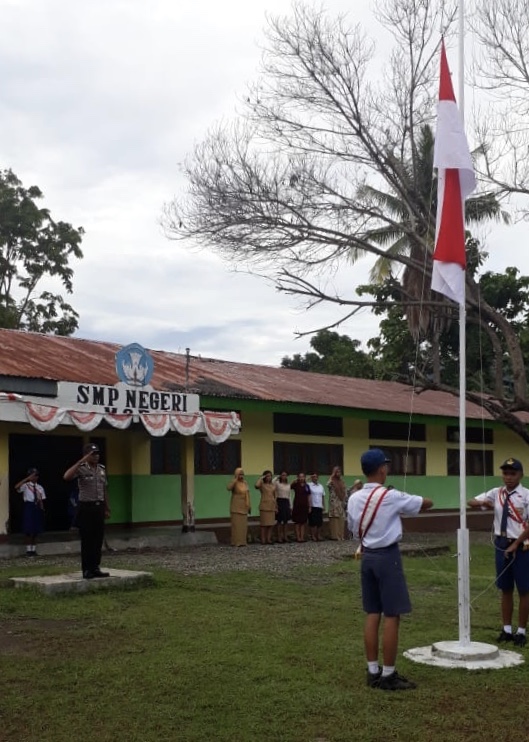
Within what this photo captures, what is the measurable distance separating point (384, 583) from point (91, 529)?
16.6 ft

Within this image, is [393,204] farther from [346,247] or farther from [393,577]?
[393,577]

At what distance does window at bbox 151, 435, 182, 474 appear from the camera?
19.6 m

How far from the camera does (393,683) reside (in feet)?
20.4

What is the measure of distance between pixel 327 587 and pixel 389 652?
5414 millimetres

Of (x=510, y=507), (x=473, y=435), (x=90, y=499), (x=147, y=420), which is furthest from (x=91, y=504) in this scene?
(x=473, y=435)

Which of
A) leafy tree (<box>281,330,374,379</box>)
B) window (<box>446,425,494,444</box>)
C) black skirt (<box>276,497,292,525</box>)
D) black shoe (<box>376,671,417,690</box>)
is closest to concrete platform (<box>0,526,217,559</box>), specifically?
black skirt (<box>276,497,292,525</box>)

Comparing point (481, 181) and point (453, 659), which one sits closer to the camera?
point (453, 659)

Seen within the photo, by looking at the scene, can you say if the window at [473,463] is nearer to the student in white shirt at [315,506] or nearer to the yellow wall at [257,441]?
the yellow wall at [257,441]

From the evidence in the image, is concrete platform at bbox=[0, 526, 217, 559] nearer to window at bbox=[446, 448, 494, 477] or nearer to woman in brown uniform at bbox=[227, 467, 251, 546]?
woman in brown uniform at bbox=[227, 467, 251, 546]

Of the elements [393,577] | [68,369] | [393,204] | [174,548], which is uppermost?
[393,204]

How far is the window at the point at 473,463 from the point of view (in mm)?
26953

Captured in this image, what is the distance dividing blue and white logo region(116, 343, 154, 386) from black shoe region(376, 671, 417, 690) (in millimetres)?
10822

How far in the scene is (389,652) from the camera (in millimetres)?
6203

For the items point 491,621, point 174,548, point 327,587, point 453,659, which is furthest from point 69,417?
point 453,659
